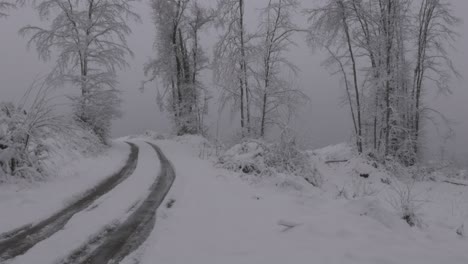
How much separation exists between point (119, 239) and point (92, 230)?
57 cm

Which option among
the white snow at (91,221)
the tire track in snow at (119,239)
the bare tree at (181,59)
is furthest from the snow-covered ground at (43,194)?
the bare tree at (181,59)

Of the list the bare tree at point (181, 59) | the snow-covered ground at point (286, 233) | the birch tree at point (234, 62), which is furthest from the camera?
the bare tree at point (181, 59)

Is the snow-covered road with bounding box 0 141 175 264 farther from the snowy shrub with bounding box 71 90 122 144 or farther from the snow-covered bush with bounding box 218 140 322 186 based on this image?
the snowy shrub with bounding box 71 90 122 144

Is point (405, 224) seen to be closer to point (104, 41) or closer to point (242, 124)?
point (242, 124)

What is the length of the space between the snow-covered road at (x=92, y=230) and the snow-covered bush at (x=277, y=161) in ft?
12.3

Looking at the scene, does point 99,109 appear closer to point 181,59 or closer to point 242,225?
point 181,59

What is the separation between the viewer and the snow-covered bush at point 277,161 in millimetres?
11625

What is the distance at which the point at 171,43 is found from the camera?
26.6 m

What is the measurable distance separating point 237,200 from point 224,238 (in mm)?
2542

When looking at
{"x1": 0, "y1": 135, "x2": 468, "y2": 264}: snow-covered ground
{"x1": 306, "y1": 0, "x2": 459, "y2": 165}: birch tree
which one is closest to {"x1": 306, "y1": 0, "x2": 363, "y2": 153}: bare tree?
{"x1": 306, "y1": 0, "x2": 459, "y2": 165}: birch tree

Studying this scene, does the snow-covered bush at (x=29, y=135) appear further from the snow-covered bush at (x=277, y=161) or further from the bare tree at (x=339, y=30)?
the bare tree at (x=339, y=30)

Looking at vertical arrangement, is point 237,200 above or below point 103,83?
below

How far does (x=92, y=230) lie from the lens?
541cm

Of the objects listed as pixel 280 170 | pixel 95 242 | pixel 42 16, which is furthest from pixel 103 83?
pixel 95 242
